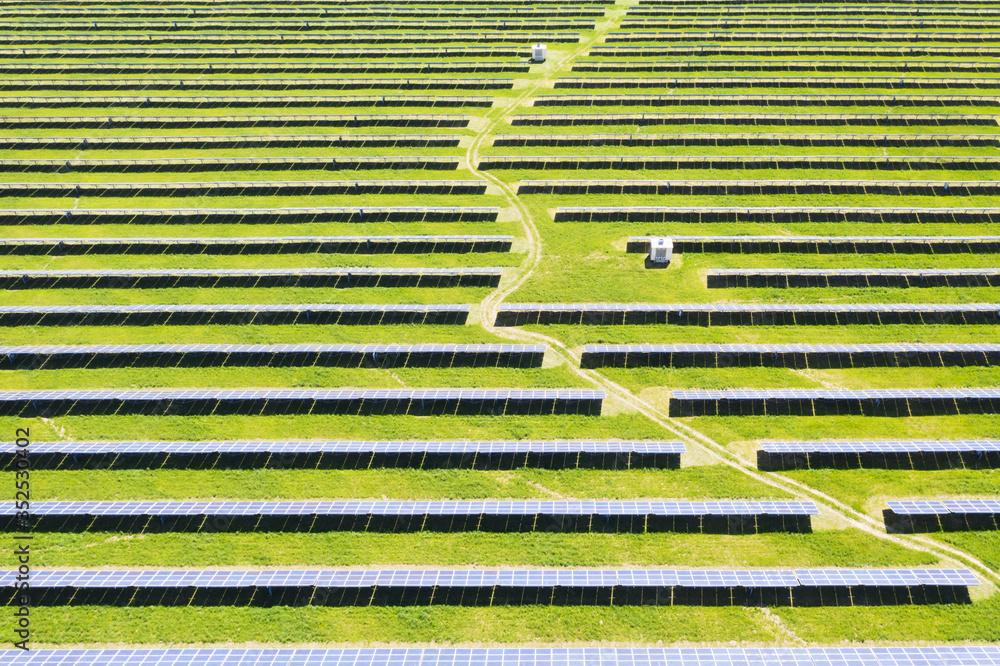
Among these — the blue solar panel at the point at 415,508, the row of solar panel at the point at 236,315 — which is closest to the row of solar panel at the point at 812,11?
the row of solar panel at the point at 236,315

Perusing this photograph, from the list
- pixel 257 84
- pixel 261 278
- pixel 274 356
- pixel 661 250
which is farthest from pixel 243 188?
pixel 661 250

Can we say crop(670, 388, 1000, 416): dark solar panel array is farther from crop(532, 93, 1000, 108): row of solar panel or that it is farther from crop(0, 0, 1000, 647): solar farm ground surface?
crop(532, 93, 1000, 108): row of solar panel

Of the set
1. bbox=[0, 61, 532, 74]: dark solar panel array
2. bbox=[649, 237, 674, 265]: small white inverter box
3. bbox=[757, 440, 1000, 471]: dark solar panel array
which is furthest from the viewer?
bbox=[0, 61, 532, 74]: dark solar panel array

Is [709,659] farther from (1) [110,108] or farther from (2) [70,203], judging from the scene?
(1) [110,108]

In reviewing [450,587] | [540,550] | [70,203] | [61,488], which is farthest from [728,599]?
[70,203]

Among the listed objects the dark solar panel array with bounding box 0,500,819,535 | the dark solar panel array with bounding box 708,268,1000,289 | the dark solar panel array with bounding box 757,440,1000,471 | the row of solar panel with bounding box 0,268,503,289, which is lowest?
the dark solar panel array with bounding box 0,500,819,535

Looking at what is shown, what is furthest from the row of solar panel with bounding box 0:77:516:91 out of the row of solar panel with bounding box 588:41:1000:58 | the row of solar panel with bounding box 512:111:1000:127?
the row of solar panel with bounding box 588:41:1000:58
